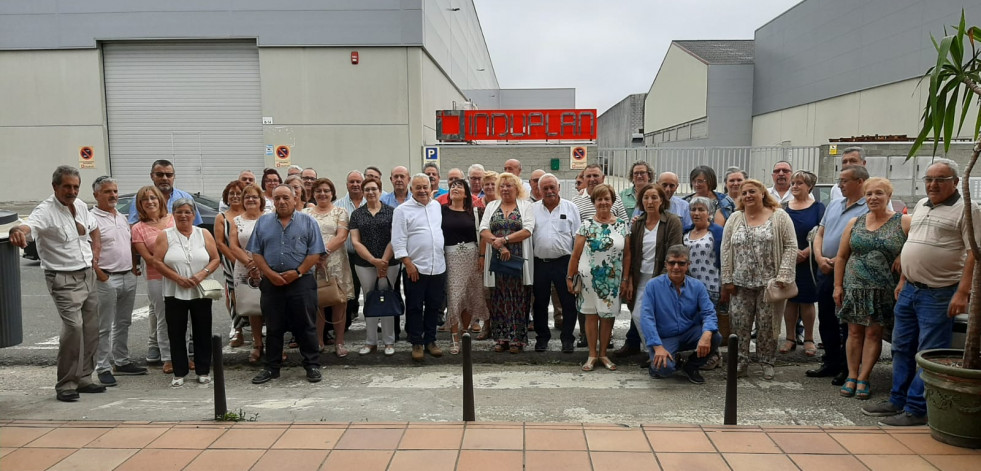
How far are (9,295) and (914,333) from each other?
24.5 ft

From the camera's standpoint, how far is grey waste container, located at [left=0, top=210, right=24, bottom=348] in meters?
5.32

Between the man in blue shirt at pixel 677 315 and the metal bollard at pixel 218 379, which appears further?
the man in blue shirt at pixel 677 315

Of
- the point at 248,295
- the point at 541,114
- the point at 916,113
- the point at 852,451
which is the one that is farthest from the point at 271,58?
the point at 916,113

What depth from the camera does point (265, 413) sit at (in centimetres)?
508

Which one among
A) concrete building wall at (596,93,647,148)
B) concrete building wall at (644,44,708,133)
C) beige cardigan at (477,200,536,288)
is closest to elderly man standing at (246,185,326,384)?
beige cardigan at (477,200,536,288)

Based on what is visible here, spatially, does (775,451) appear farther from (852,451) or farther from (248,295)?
(248,295)

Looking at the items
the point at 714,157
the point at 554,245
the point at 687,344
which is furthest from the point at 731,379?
the point at 714,157

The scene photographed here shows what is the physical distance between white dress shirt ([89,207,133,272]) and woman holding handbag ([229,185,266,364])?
0.95 m

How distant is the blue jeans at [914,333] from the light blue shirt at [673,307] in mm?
1423

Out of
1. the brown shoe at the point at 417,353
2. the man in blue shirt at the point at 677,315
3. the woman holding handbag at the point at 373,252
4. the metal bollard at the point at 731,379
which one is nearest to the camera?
the metal bollard at the point at 731,379

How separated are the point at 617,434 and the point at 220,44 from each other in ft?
57.6

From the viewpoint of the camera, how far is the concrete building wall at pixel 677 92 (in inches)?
1350

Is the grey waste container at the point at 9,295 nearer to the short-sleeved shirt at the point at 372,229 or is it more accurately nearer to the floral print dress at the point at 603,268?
the short-sleeved shirt at the point at 372,229

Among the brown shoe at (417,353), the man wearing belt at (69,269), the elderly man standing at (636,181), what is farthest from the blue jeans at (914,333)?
the man wearing belt at (69,269)
